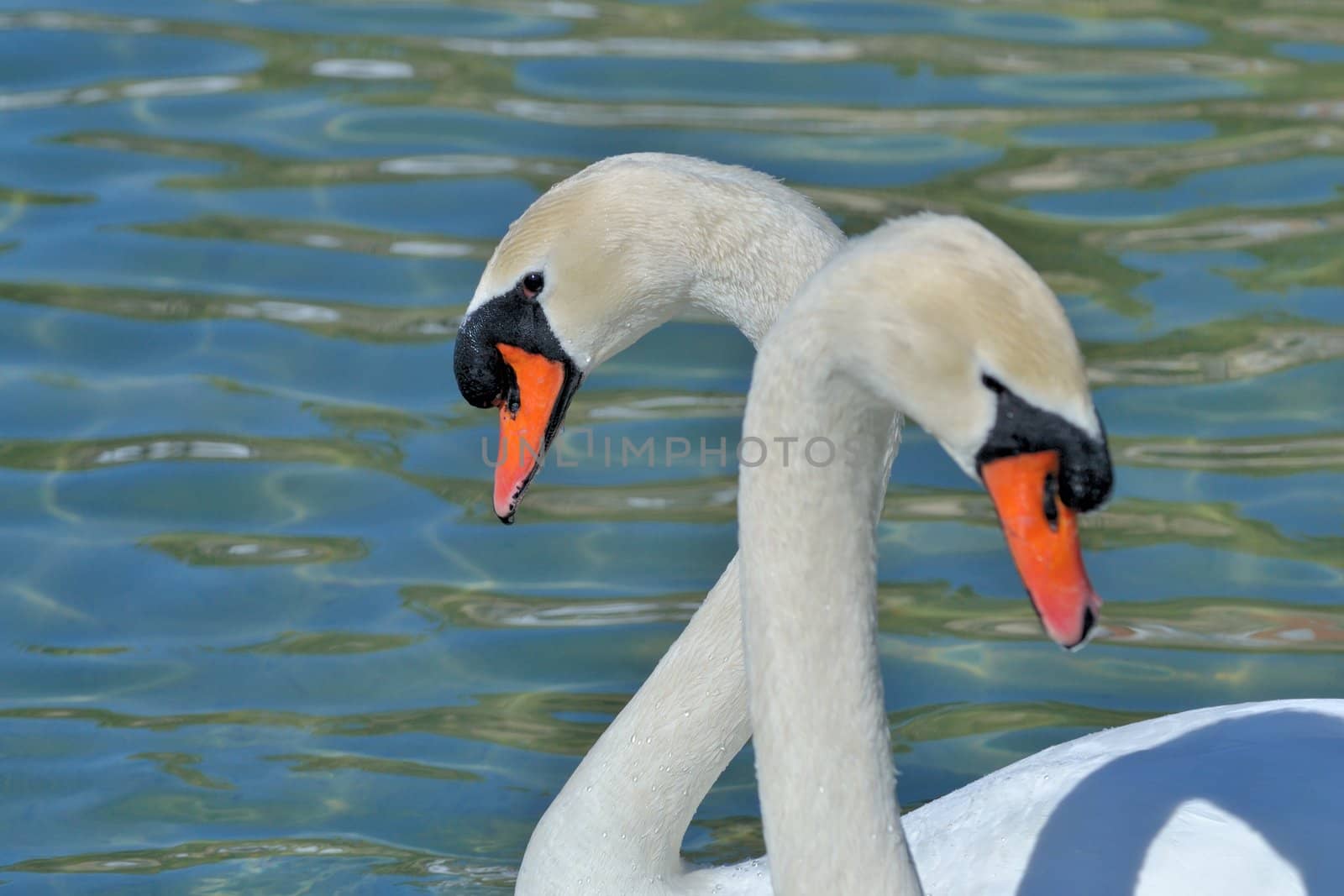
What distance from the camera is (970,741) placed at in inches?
186

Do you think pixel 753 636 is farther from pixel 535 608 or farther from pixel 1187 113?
pixel 1187 113

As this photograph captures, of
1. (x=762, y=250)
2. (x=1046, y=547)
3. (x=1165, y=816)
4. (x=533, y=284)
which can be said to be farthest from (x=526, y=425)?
(x=1046, y=547)

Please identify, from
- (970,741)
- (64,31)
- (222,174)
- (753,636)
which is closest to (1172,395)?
(970,741)

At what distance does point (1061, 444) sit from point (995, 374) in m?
0.10

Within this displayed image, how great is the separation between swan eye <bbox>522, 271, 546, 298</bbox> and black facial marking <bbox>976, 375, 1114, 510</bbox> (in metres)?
1.36

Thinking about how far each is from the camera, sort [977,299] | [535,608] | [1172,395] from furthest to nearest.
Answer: [1172,395], [535,608], [977,299]

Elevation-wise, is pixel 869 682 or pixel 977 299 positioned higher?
pixel 977 299

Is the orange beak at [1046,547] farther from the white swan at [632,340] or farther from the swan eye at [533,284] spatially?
the swan eye at [533,284]

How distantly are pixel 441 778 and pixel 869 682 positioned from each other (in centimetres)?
223

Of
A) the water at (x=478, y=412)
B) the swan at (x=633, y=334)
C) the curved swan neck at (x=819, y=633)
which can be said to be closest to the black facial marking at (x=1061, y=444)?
the curved swan neck at (x=819, y=633)

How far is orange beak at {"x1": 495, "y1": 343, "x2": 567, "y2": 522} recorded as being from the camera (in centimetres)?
378

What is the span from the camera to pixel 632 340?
3.88 meters

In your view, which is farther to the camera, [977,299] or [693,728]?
[693,728]

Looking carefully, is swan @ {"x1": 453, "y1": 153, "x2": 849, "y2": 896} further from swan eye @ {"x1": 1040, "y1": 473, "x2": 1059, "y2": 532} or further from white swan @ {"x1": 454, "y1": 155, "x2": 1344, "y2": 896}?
swan eye @ {"x1": 1040, "y1": 473, "x2": 1059, "y2": 532}
